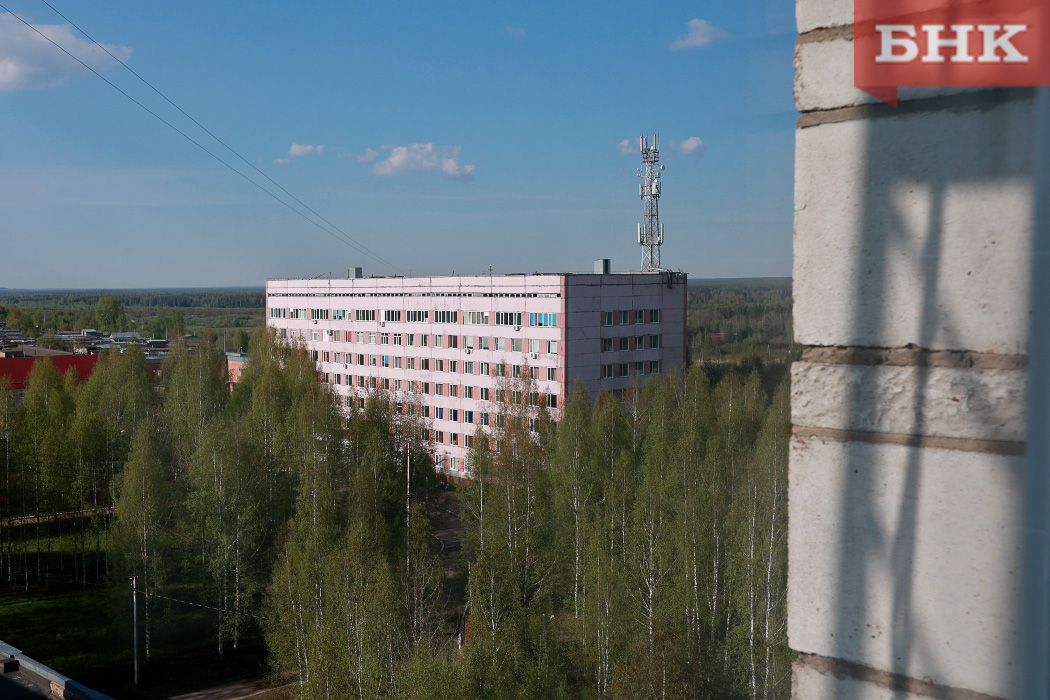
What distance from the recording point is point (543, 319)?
718 inches

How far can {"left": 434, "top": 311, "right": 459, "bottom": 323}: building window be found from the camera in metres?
20.6

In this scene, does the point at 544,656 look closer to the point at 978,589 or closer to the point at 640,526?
the point at 640,526

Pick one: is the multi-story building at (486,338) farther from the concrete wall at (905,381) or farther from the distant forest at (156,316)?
the concrete wall at (905,381)

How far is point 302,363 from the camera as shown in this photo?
1962 cm

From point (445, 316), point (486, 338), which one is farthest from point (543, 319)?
point (445, 316)

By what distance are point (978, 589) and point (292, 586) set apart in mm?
10619

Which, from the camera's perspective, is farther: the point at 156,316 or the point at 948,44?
the point at 156,316

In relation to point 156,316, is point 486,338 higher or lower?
lower

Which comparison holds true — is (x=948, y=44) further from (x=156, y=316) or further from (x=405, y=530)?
(x=156, y=316)

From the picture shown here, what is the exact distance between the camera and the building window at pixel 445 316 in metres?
20.6

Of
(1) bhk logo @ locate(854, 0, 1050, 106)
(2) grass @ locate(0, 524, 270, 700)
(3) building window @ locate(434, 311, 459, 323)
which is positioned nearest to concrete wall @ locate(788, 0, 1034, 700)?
(1) bhk logo @ locate(854, 0, 1050, 106)

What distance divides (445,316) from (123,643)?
10.8 meters

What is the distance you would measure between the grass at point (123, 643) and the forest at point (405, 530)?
0.29 feet

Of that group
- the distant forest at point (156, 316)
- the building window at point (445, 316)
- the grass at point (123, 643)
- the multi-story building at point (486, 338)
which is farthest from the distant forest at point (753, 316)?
the distant forest at point (156, 316)
